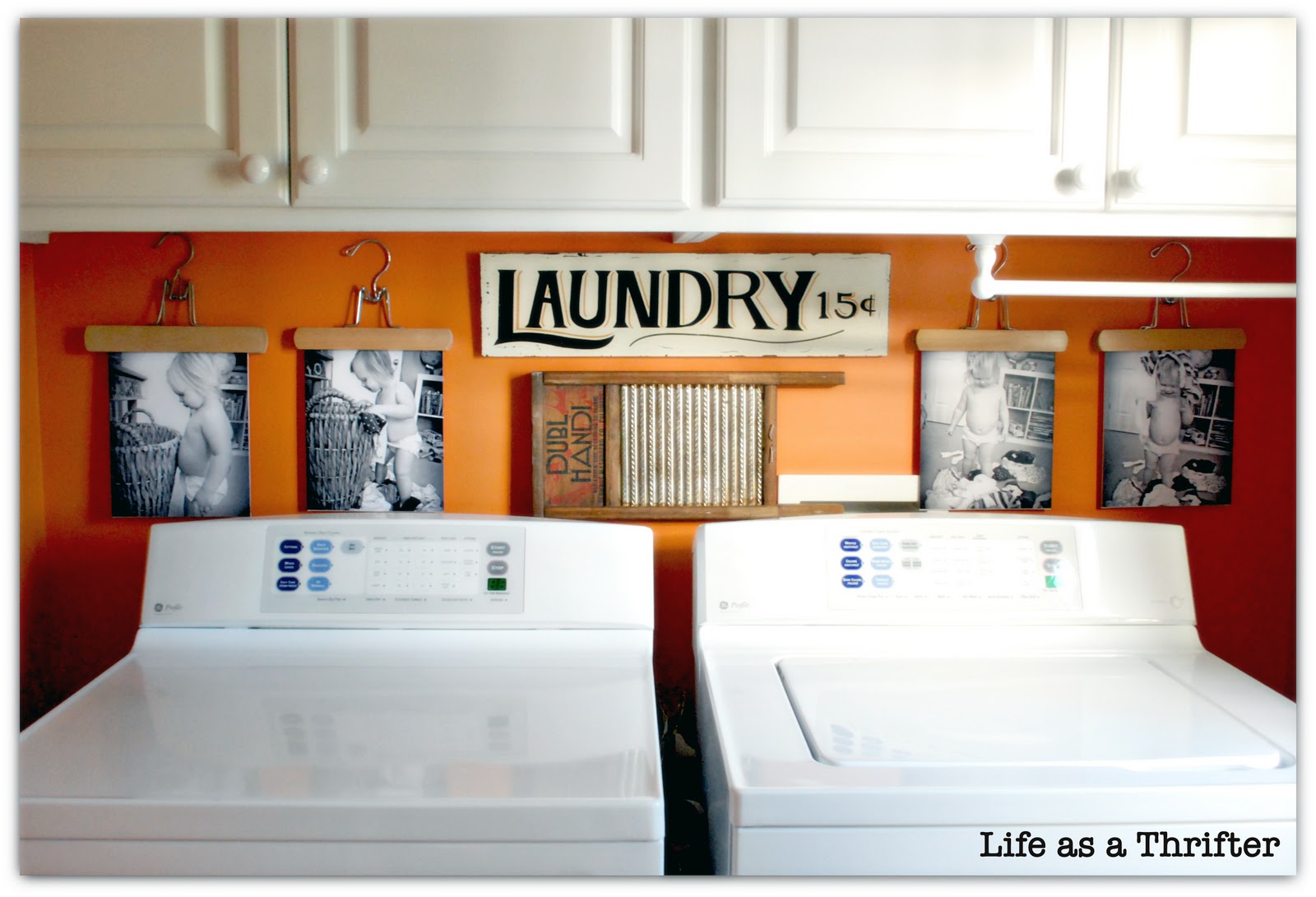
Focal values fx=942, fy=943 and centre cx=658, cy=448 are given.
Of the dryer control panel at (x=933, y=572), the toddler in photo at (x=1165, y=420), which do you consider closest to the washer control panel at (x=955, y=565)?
the dryer control panel at (x=933, y=572)

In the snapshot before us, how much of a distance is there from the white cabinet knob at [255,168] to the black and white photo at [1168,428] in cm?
137

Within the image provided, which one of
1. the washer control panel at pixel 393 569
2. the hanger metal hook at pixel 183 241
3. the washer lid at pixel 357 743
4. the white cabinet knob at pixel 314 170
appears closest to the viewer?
the washer lid at pixel 357 743

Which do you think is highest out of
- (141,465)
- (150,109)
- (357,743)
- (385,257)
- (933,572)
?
(150,109)

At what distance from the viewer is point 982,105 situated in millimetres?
1179

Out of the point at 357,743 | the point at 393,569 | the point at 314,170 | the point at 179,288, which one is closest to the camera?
the point at 357,743

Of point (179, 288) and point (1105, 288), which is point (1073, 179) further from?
point (179, 288)

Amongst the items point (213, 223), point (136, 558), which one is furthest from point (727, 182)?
point (136, 558)

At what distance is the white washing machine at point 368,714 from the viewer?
874mm

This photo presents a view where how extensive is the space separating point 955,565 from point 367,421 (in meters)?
0.98

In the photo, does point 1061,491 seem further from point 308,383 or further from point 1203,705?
point 308,383

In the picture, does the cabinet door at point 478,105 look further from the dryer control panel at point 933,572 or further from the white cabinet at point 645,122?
the dryer control panel at point 933,572

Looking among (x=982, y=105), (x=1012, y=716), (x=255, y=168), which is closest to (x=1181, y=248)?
(x=982, y=105)

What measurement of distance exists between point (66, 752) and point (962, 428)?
4.50 ft

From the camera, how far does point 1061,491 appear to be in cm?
167
